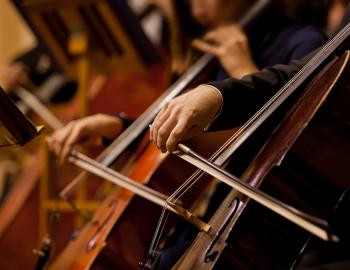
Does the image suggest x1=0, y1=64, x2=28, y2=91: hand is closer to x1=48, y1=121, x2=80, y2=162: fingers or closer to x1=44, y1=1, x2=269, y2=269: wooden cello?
x1=48, y1=121, x2=80, y2=162: fingers

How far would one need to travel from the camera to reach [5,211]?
6.07 feet

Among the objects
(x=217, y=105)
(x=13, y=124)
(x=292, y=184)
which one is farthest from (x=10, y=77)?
(x=292, y=184)

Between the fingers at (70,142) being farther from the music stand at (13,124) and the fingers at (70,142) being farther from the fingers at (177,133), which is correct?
the fingers at (177,133)

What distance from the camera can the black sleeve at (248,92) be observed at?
0.76m

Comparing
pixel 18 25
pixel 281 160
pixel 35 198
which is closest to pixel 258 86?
pixel 281 160

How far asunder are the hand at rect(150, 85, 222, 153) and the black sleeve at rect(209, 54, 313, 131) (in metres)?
0.03

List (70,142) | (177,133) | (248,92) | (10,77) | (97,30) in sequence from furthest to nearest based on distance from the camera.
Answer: (10,77) < (97,30) < (70,142) < (248,92) < (177,133)

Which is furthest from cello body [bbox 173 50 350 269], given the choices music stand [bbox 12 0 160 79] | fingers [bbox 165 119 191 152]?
music stand [bbox 12 0 160 79]

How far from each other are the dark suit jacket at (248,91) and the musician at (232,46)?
288 millimetres

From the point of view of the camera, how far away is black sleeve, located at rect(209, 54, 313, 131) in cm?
76

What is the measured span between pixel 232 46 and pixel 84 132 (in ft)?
1.15

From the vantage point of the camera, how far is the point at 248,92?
2.58 ft

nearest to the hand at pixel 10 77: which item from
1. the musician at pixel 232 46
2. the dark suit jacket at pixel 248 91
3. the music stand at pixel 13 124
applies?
the musician at pixel 232 46

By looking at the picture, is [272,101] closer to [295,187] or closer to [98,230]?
[295,187]
